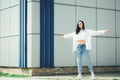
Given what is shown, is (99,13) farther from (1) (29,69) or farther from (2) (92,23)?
(1) (29,69)

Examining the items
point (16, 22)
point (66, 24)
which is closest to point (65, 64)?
point (66, 24)

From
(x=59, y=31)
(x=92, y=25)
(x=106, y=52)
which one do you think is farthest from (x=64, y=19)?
(x=106, y=52)

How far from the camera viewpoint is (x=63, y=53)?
16656 millimetres

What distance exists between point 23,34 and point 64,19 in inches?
80.4

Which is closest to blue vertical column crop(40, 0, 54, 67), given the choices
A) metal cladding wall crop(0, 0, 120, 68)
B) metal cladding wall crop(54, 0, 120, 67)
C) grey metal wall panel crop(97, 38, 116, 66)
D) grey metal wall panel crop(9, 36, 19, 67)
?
metal cladding wall crop(0, 0, 120, 68)

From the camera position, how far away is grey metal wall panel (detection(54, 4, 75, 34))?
649 inches

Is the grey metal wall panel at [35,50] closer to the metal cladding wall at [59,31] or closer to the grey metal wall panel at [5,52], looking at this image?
the metal cladding wall at [59,31]

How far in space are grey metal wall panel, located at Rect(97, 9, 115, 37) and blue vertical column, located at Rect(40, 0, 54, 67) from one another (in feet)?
9.60

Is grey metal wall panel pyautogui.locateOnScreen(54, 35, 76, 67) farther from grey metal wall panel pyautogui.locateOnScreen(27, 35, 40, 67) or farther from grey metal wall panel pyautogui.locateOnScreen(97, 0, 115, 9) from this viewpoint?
grey metal wall panel pyautogui.locateOnScreen(97, 0, 115, 9)

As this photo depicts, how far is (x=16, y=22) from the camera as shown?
17.0 metres

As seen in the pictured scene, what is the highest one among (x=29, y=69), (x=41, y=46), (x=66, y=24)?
(x=66, y=24)

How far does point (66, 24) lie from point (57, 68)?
2105 mm

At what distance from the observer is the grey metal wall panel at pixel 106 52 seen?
707 inches

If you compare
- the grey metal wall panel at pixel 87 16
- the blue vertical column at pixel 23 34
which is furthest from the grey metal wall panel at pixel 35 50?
the grey metal wall panel at pixel 87 16
